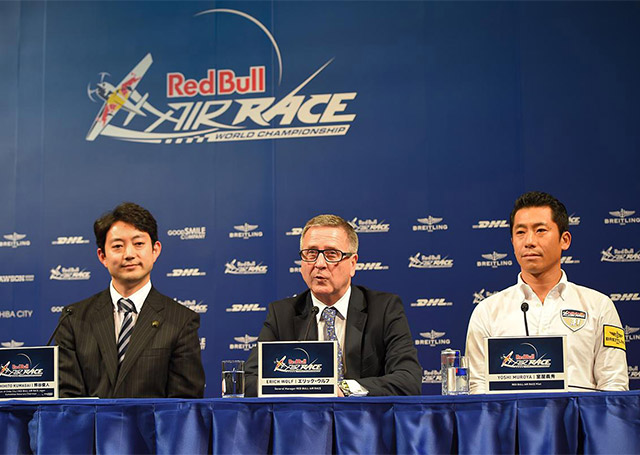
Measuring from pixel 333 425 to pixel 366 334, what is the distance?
79 cm

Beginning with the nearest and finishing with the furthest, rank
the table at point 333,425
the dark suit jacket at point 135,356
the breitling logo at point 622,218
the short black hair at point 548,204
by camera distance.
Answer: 1. the table at point 333,425
2. the dark suit jacket at point 135,356
3. the short black hair at point 548,204
4. the breitling logo at point 622,218

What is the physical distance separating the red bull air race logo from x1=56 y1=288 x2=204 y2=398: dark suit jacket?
2725 millimetres

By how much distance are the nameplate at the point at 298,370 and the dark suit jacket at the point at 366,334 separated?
0.38 meters

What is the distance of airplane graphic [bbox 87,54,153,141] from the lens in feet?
18.4

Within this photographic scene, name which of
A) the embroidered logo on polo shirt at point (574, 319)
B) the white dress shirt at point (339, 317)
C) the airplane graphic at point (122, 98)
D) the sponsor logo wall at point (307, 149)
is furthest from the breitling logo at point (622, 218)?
the airplane graphic at point (122, 98)

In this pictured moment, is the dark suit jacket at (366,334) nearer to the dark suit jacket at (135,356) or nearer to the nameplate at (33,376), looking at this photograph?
the dark suit jacket at (135,356)

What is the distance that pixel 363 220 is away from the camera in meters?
5.18

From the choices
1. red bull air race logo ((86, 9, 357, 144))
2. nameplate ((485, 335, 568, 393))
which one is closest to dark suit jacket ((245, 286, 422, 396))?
nameplate ((485, 335, 568, 393))

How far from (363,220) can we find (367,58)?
1.23 m

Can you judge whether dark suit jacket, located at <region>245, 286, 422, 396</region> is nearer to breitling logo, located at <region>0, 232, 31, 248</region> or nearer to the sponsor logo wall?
the sponsor logo wall

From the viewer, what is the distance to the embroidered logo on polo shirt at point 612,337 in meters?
2.75

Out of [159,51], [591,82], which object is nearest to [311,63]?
[159,51]

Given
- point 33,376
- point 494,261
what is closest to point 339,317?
point 33,376

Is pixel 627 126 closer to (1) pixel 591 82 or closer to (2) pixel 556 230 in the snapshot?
(1) pixel 591 82
